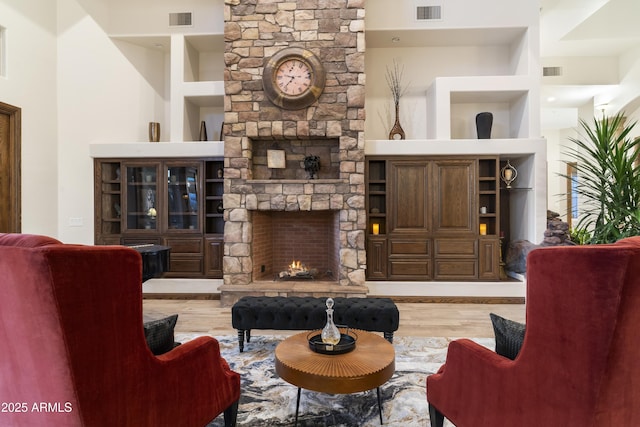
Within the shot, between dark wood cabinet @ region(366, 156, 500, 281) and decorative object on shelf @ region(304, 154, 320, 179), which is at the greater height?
decorative object on shelf @ region(304, 154, 320, 179)

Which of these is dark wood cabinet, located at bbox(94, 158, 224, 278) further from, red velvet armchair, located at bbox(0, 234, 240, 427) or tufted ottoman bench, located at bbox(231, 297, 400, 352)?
red velvet armchair, located at bbox(0, 234, 240, 427)

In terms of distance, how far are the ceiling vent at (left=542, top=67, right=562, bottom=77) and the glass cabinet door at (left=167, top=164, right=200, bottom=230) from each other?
680 cm

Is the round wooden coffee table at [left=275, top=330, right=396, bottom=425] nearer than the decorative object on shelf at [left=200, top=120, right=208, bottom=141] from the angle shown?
Yes

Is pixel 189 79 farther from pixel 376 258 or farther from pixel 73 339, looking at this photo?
pixel 73 339

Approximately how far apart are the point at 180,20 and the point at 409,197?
14.9 feet

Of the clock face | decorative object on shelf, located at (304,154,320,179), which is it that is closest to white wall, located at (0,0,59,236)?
the clock face

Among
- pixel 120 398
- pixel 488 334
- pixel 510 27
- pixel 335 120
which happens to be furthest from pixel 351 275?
pixel 510 27

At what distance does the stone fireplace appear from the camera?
187 inches

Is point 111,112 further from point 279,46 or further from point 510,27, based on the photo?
point 510,27

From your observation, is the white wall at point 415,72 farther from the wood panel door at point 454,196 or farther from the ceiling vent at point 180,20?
the ceiling vent at point 180,20

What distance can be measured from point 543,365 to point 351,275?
3.48 meters

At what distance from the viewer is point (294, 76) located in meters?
4.77

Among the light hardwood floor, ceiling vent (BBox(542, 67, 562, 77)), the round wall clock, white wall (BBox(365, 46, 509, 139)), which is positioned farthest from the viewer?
ceiling vent (BBox(542, 67, 562, 77))

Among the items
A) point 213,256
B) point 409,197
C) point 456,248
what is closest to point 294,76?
point 409,197
